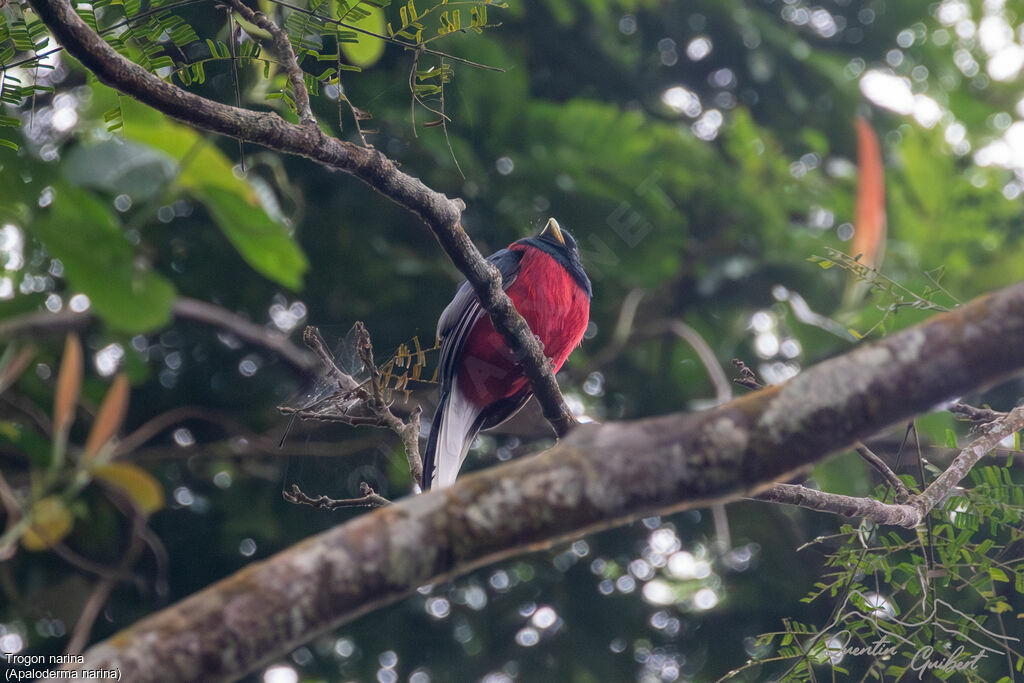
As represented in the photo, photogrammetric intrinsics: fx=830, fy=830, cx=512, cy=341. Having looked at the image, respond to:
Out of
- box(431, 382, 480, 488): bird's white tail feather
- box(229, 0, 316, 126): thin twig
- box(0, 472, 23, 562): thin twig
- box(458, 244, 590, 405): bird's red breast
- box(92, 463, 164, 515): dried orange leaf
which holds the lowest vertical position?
box(0, 472, 23, 562): thin twig

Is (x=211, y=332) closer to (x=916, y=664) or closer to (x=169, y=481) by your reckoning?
(x=169, y=481)

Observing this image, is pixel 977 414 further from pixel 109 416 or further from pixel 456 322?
pixel 109 416

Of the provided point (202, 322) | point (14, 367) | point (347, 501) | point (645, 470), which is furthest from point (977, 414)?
point (14, 367)

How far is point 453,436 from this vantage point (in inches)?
116

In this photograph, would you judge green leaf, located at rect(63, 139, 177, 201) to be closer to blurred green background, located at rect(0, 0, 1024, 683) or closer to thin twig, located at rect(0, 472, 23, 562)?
blurred green background, located at rect(0, 0, 1024, 683)

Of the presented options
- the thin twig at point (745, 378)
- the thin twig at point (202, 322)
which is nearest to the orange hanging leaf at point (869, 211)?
the thin twig at point (745, 378)

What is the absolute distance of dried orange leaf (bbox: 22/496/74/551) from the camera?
321 centimetres

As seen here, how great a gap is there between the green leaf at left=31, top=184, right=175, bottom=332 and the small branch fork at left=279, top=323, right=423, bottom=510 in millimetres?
665

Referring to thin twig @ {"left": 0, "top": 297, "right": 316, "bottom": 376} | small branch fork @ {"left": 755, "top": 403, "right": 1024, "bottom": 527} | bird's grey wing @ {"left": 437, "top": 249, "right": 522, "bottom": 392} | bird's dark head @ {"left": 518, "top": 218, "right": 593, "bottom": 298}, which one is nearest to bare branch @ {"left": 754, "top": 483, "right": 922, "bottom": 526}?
small branch fork @ {"left": 755, "top": 403, "right": 1024, "bottom": 527}

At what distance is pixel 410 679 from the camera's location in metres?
3.75

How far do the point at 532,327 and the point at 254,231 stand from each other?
1.05m

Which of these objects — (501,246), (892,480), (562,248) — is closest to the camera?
(892,480)

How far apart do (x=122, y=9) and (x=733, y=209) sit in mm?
3203

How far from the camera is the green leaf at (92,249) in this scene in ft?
7.54
